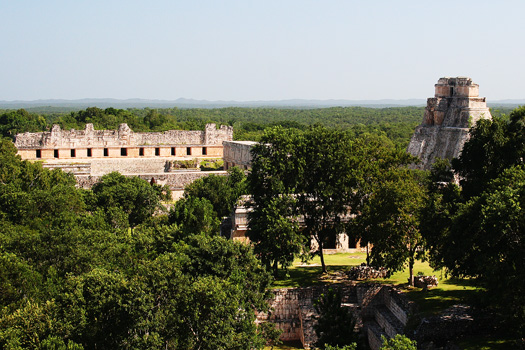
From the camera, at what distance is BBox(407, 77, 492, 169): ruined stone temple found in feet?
103

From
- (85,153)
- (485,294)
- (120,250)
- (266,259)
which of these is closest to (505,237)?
(485,294)

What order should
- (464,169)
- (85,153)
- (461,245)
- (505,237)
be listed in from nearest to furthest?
1. (505,237)
2. (461,245)
3. (464,169)
4. (85,153)

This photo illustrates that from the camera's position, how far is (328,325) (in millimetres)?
16453

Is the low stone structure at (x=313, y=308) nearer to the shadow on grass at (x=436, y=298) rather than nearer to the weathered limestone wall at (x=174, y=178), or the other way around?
the shadow on grass at (x=436, y=298)

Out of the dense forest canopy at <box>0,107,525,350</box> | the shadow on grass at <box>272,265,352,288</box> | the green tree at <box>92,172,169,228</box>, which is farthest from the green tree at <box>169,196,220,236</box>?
the shadow on grass at <box>272,265,352,288</box>

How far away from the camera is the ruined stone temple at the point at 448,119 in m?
31.4

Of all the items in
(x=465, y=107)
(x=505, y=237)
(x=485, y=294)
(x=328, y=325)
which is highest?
(x=465, y=107)

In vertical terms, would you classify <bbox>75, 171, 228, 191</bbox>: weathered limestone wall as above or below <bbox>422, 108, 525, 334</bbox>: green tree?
below

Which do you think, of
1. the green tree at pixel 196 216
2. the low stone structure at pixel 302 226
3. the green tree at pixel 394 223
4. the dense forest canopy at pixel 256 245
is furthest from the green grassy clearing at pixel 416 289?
the green tree at pixel 196 216

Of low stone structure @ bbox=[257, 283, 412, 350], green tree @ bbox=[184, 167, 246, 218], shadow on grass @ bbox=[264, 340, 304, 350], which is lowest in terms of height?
shadow on grass @ bbox=[264, 340, 304, 350]

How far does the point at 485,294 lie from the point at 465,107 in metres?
19.1

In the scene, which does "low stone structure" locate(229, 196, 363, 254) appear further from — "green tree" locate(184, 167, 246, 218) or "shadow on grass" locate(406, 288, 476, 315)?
"green tree" locate(184, 167, 246, 218)

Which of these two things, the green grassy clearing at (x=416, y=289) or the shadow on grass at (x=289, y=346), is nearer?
the green grassy clearing at (x=416, y=289)

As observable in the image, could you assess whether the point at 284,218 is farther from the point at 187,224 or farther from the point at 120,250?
the point at 187,224
